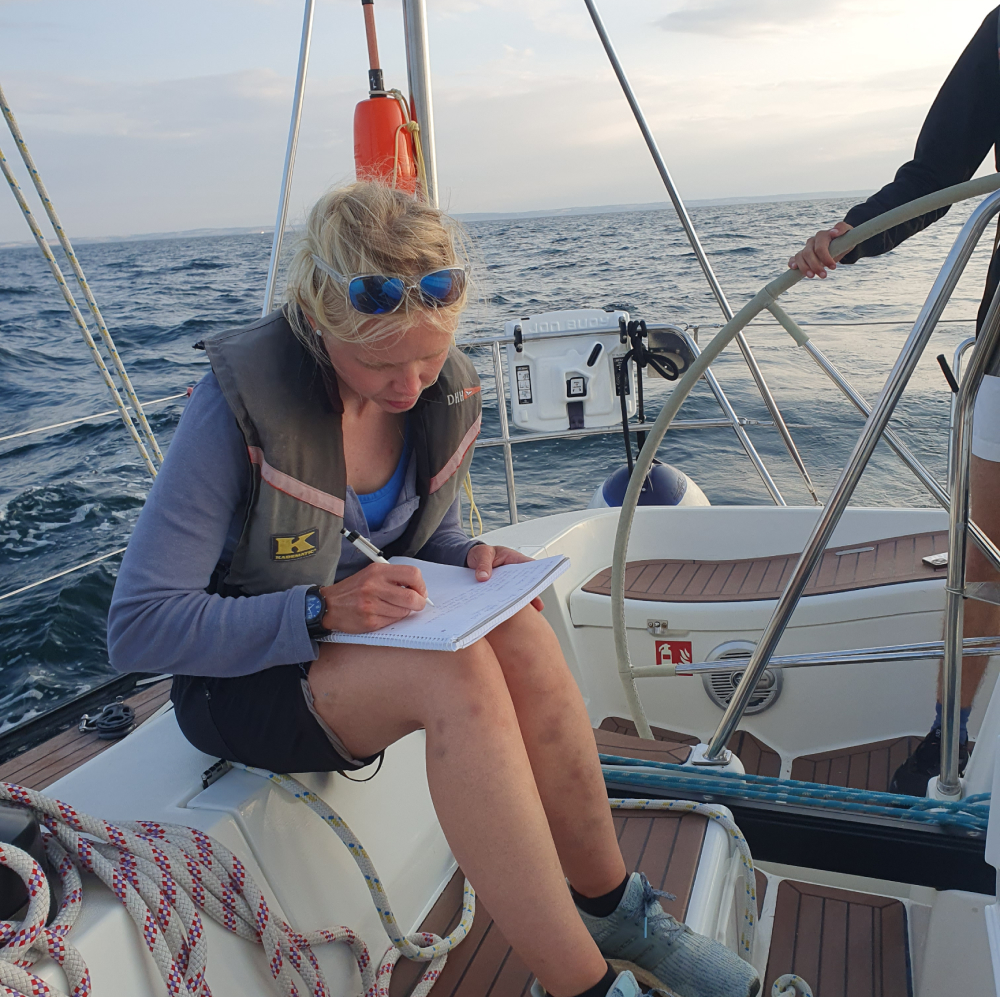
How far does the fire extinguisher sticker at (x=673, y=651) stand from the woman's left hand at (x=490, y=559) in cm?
99

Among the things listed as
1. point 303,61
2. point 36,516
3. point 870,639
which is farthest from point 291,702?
point 36,516

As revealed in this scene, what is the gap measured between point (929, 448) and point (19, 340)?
10062mm

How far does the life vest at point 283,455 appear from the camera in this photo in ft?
3.21

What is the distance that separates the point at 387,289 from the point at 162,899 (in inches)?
25.6

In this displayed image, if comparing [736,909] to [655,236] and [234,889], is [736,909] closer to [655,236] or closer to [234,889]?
[234,889]

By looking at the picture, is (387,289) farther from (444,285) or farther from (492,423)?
(492,423)

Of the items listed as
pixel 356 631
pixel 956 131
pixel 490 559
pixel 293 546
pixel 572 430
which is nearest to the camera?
pixel 356 631

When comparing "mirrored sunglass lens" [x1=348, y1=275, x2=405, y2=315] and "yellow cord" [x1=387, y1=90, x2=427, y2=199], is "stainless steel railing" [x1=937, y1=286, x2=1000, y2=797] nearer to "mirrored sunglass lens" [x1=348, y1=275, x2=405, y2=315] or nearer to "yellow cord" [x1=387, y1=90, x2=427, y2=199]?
"mirrored sunglass lens" [x1=348, y1=275, x2=405, y2=315]

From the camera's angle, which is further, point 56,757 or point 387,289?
point 56,757

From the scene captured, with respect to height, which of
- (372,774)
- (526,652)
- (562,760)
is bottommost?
(372,774)

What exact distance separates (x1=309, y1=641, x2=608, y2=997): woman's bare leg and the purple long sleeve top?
12 cm

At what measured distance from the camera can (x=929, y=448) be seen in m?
5.43

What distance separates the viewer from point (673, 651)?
2.12 metres

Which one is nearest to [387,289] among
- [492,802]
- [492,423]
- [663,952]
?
[492,802]
